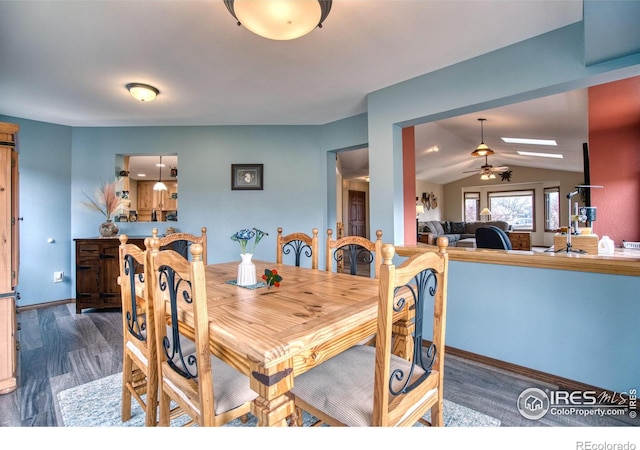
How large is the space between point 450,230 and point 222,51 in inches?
351

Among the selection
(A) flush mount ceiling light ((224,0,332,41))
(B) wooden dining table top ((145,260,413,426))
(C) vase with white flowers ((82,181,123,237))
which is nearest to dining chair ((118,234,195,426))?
(B) wooden dining table top ((145,260,413,426))

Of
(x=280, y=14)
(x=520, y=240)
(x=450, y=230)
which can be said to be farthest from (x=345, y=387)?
(x=520, y=240)

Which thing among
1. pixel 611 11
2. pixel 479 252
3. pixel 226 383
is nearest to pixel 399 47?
pixel 611 11

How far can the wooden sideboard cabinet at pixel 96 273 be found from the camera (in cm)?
Answer: 356

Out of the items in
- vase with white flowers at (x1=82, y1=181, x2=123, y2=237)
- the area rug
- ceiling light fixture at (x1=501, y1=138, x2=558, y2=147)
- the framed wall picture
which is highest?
ceiling light fixture at (x1=501, y1=138, x2=558, y2=147)

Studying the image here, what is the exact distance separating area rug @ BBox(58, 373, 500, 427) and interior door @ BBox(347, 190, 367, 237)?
755 centimetres

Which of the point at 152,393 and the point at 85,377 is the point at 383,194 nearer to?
the point at 152,393

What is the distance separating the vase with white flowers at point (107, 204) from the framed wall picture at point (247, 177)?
4.80 feet

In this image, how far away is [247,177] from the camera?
13.3 ft

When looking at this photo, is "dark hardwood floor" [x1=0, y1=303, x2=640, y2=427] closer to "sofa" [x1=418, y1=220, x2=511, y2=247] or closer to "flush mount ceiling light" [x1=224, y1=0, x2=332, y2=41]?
"flush mount ceiling light" [x1=224, y1=0, x2=332, y2=41]

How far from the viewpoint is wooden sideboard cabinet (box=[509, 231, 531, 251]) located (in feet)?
29.6

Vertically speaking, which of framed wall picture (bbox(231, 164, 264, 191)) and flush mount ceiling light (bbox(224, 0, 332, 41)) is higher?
flush mount ceiling light (bbox(224, 0, 332, 41))

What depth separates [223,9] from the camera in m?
1.74

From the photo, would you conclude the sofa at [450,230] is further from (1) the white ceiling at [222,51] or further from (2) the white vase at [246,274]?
(2) the white vase at [246,274]
